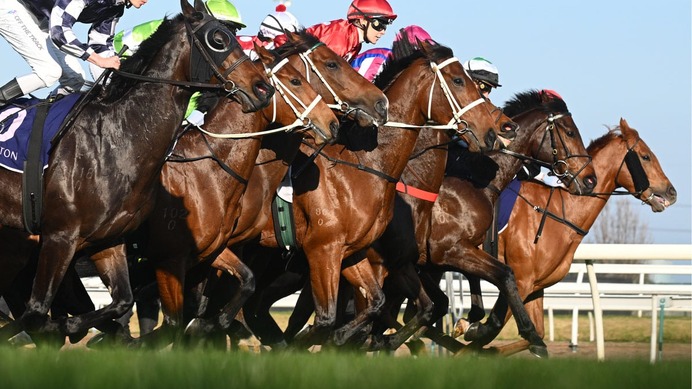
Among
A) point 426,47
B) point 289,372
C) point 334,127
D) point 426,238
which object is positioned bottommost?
point 289,372

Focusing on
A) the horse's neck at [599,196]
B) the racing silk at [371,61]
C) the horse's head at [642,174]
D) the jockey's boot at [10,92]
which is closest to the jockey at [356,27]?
the racing silk at [371,61]

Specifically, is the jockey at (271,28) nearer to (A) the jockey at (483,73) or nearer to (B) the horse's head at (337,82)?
(B) the horse's head at (337,82)

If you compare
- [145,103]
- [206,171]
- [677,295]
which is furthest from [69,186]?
[677,295]

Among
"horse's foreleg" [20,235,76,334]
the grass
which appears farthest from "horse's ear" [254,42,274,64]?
the grass

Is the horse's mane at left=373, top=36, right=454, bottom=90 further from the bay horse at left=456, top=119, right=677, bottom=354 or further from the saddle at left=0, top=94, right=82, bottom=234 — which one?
the saddle at left=0, top=94, right=82, bottom=234

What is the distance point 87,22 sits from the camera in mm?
7141

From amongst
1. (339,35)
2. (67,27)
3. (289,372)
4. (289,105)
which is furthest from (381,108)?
(289,372)

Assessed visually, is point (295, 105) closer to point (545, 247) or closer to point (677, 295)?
point (545, 247)

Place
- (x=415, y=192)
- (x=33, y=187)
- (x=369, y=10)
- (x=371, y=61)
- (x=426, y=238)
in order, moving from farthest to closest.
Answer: (x=371, y=61), (x=369, y=10), (x=426, y=238), (x=415, y=192), (x=33, y=187)

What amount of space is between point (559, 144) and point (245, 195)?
3346mm

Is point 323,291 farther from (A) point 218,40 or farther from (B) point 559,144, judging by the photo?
(B) point 559,144

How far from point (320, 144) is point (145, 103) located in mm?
1274

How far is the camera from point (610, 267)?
12.8m

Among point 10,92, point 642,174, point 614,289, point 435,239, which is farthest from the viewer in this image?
point 614,289
